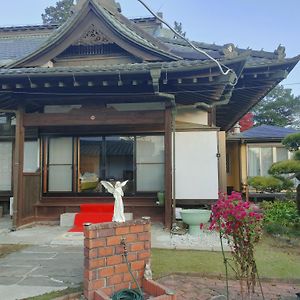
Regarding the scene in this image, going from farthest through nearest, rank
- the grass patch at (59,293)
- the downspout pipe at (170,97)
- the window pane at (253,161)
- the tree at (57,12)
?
the tree at (57,12) → the window pane at (253,161) → the downspout pipe at (170,97) → the grass patch at (59,293)

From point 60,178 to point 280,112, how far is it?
29.4 meters

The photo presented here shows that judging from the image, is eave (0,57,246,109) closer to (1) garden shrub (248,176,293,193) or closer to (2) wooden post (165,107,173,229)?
(2) wooden post (165,107,173,229)

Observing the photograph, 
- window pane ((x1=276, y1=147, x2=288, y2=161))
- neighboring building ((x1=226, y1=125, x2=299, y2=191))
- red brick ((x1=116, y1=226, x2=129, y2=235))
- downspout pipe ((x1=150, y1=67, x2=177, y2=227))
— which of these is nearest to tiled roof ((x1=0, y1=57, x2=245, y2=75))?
downspout pipe ((x1=150, y1=67, x2=177, y2=227))

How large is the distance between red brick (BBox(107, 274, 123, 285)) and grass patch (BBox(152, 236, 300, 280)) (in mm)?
730

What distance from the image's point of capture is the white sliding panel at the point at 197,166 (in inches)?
294

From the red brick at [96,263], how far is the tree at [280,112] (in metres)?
30.8

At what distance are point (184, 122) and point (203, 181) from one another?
1.70 m

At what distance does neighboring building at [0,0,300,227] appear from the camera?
6.77 meters

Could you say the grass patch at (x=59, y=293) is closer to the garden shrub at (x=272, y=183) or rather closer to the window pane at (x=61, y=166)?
the garden shrub at (x=272, y=183)

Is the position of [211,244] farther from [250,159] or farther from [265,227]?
[250,159]

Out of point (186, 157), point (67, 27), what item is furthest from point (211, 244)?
point (67, 27)

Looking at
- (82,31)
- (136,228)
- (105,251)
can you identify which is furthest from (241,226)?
(82,31)

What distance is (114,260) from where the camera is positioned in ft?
11.1

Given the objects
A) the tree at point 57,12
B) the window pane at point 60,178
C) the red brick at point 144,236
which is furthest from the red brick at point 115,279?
the tree at point 57,12
